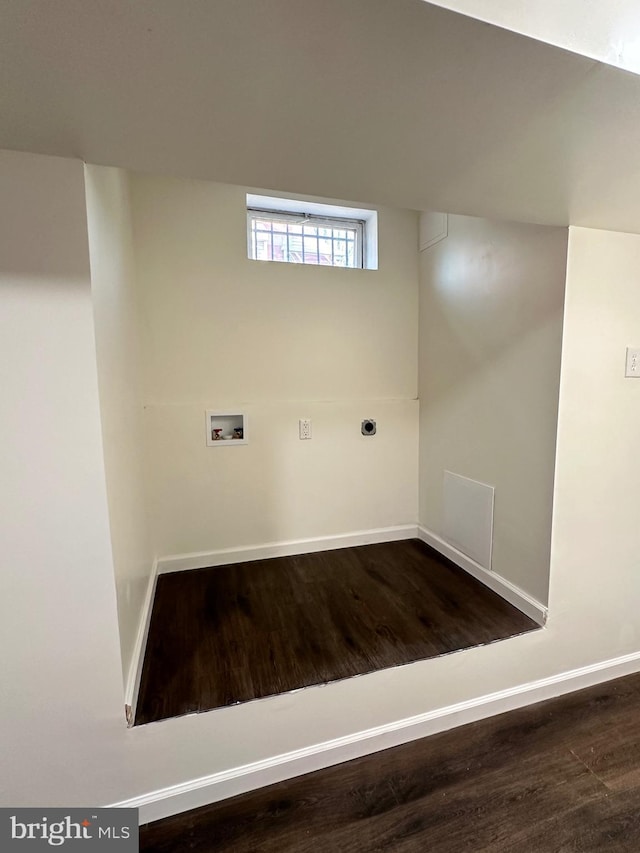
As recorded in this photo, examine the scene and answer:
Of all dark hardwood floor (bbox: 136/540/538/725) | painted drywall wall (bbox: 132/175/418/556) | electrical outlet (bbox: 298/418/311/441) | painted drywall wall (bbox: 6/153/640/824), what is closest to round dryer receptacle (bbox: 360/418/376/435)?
painted drywall wall (bbox: 132/175/418/556)

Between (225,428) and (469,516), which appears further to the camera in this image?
(225,428)

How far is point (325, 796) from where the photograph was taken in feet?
4.10

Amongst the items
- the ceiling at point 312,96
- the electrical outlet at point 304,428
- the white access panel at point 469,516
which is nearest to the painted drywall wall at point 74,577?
the ceiling at point 312,96

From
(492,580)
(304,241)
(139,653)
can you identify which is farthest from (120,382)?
(492,580)

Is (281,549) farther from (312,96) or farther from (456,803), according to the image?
(312,96)

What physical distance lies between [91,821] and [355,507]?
1.66 meters

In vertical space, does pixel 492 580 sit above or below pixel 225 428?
below

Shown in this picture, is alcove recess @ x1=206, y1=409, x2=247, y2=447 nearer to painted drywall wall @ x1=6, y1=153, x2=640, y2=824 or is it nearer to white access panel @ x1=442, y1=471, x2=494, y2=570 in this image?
painted drywall wall @ x1=6, y1=153, x2=640, y2=824

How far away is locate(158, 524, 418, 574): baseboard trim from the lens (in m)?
2.11

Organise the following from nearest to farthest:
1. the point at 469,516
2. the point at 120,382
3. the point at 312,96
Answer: the point at 312,96, the point at 120,382, the point at 469,516

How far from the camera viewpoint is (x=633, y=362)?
5.24ft

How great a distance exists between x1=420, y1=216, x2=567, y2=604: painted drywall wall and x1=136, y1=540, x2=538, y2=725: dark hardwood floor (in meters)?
0.30

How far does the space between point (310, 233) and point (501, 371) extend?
139 cm

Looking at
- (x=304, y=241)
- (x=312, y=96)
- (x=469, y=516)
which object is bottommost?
(x=469, y=516)
